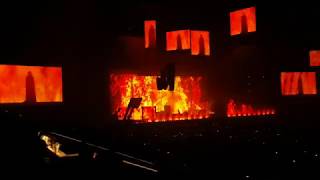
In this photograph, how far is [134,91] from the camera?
11.8 meters

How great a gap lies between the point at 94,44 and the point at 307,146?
24.1ft

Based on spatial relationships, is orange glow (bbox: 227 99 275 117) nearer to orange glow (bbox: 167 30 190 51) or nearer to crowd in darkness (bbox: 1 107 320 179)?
orange glow (bbox: 167 30 190 51)

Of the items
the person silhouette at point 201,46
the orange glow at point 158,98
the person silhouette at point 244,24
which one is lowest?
the orange glow at point 158,98

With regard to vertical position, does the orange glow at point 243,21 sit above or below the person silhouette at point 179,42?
above

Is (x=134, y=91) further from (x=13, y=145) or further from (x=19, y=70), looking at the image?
(x=13, y=145)

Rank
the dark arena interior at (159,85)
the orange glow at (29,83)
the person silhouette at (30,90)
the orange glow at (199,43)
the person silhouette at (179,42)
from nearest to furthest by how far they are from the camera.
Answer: the dark arena interior at (159,85) < the orange glow at (29,83) < the person silhouette at (30,90) < the person silhouette at (179,42) < the orange glow at (199,43)

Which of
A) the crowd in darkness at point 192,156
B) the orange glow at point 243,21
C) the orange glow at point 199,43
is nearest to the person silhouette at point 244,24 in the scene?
the orange glow at point 243,21

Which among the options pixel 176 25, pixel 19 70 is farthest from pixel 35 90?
pixel 176 25

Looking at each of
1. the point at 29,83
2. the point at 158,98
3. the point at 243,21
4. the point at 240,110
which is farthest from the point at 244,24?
the point at 29,83

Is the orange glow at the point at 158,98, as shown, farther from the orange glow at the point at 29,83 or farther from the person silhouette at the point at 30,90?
the person silhouette at the point at 30,90

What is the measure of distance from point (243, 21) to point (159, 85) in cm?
337

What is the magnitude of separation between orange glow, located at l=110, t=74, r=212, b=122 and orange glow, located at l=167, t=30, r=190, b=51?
5.39 ft

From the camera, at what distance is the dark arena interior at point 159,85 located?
4250 millimetres

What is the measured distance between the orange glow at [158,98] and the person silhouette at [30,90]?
267 centimetres
